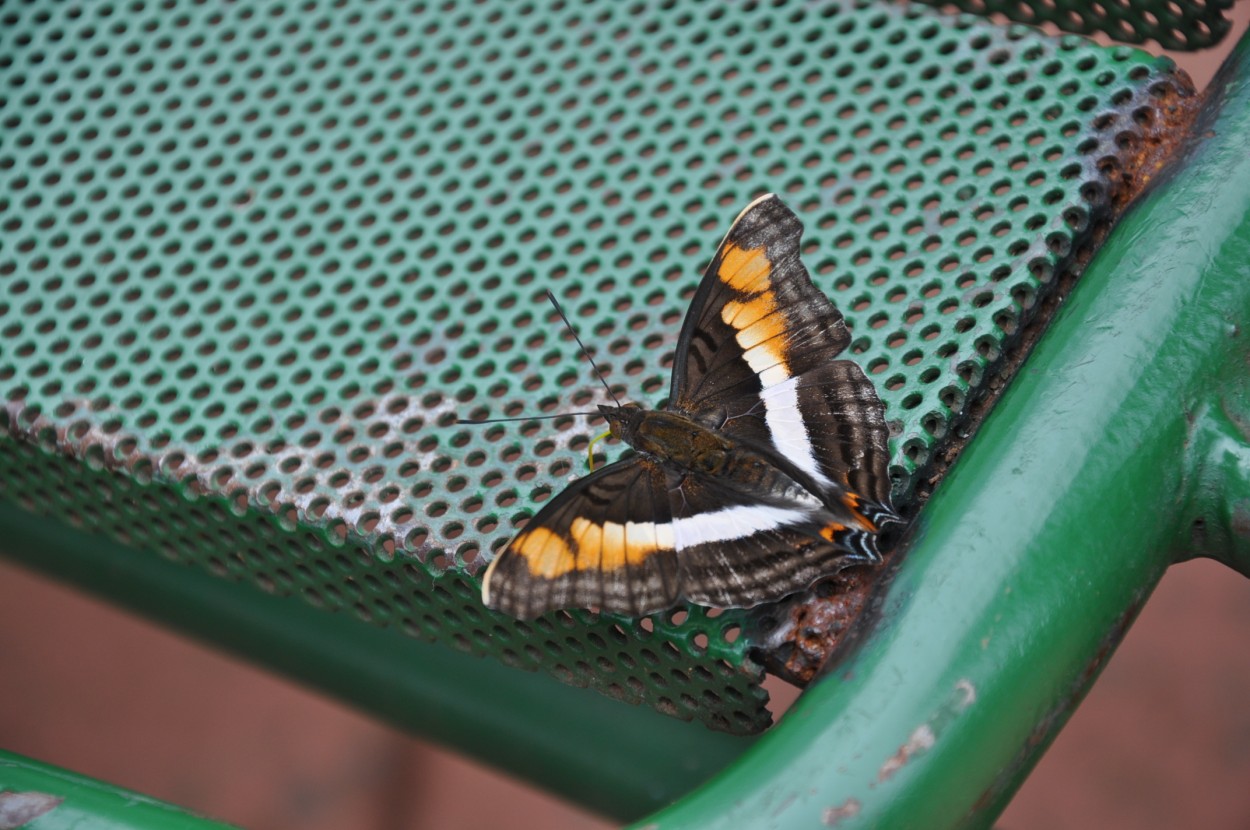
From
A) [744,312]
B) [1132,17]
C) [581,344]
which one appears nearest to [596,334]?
[581,344]

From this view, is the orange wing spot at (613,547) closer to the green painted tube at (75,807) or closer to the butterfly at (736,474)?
the butterfly at (736,474)

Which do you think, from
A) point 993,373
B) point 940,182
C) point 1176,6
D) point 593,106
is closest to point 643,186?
point 593,106

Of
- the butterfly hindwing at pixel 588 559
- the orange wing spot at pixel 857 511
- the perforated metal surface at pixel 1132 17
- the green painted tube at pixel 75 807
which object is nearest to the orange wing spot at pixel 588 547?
the butterfly hindwing at pixel 588 559

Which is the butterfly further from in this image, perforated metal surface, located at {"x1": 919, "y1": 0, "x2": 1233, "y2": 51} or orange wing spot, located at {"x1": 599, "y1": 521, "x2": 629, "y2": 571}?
perforated metal surface, located at {"x1": 919, "y1": 0, "x2": 1233, "y2": 51}

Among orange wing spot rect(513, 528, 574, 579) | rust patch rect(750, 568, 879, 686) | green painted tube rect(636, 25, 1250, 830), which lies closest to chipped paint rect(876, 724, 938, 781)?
green painted tube rect(636, 25, 1250, 830)

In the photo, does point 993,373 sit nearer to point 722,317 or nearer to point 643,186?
point 722,317

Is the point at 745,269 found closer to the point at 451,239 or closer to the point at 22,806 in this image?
the point at 451,239

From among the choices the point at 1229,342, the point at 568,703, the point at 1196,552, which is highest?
the point at 1229,342
